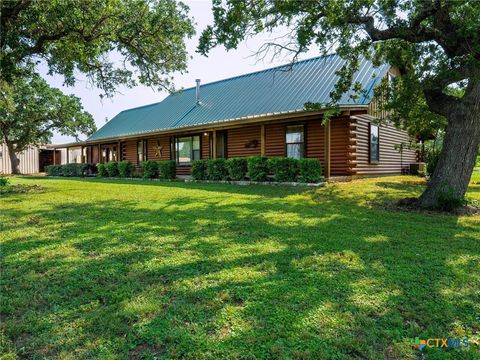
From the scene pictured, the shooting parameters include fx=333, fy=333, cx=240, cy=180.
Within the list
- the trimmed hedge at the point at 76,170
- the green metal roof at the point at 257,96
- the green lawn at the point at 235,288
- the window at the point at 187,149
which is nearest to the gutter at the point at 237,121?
the green metal roof at the point at 257,96

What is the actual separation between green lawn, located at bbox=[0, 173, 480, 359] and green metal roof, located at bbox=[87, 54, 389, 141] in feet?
24.3

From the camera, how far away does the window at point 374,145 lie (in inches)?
572

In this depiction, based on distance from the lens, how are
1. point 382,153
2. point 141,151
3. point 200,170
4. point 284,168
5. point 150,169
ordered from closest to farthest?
point 284,168 < point 200,170 < point 382,153 < point 150,169 < point 141,151

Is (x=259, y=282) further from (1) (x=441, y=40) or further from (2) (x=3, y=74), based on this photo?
(2) (x=3, y=74)

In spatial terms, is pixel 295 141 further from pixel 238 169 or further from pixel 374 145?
pixel 374 145

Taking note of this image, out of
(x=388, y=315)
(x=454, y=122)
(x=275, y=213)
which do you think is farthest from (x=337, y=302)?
(x=454, y=122)

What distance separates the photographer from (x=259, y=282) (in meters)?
3.13

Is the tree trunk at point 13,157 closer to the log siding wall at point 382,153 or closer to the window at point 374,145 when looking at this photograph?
the log siding wall at point 382,153

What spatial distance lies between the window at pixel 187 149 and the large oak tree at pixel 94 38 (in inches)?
250

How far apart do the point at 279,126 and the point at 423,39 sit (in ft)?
25.6

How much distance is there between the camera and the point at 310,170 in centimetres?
1138

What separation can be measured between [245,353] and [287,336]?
13.4 inches

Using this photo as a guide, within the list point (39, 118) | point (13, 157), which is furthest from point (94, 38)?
point (13, 157)

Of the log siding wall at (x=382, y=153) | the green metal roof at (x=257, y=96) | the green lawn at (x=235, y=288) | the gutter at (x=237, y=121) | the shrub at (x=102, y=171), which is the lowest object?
the green lawn at (x=235, y=288)
